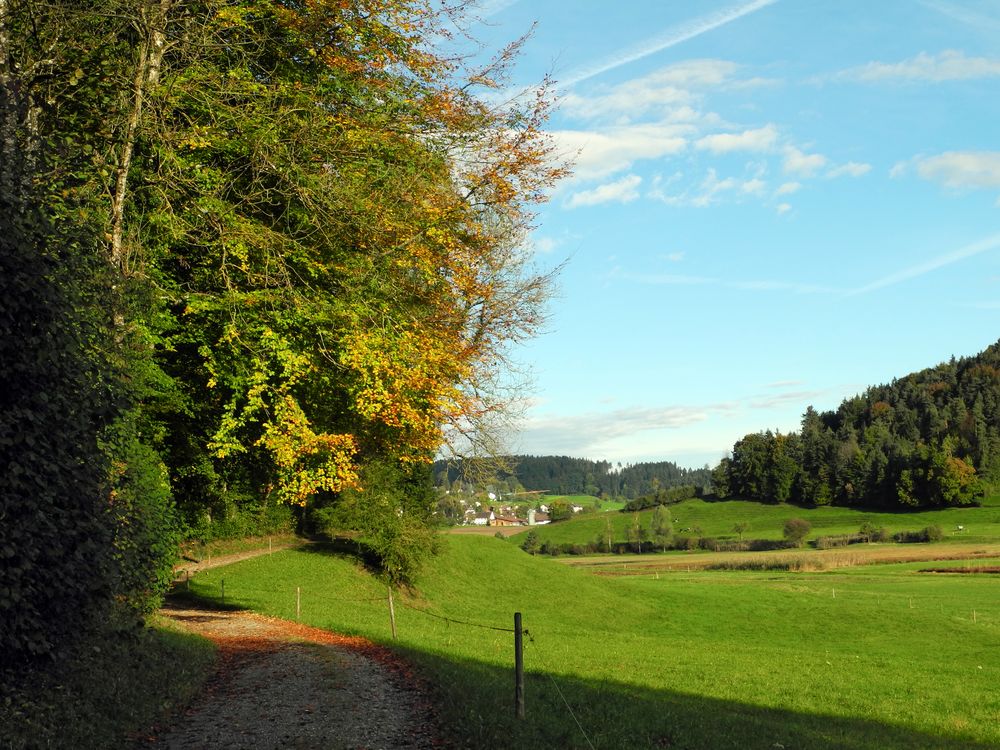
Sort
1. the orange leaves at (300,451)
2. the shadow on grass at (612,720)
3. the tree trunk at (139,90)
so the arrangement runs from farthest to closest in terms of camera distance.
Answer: the orange leaves at (300,451), the tree trunk at (139,90), the shadow on grass at (612,720)

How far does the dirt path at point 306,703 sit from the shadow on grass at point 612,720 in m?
0.57

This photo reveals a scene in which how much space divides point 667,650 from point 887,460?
142502 millimetres

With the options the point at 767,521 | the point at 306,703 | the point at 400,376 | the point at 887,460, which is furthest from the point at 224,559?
the point at 887,460

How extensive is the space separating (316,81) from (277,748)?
18.0 m

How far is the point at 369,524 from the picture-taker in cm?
4206

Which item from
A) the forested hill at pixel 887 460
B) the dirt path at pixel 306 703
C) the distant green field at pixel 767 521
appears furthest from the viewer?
the forested hill at pixel 887 460

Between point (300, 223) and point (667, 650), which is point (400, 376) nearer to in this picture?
point (300, 223)

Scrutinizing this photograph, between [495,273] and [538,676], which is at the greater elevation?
[495,273]

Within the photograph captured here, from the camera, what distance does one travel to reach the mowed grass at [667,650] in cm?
1431

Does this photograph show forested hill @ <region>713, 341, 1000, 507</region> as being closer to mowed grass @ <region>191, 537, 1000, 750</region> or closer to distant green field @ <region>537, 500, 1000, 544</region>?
distant green field @ <region>537, 500, 1000, 544</region>

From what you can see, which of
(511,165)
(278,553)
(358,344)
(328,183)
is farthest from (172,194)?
(278,553)

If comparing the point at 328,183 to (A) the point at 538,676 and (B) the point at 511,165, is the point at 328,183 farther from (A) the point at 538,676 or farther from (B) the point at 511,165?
(A) the point at 538,676

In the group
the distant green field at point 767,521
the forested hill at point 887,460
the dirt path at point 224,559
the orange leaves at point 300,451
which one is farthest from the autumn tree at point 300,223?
the forested hill at point 887,460

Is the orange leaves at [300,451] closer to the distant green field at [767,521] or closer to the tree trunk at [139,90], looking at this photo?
the tree trunk at [139,90]
